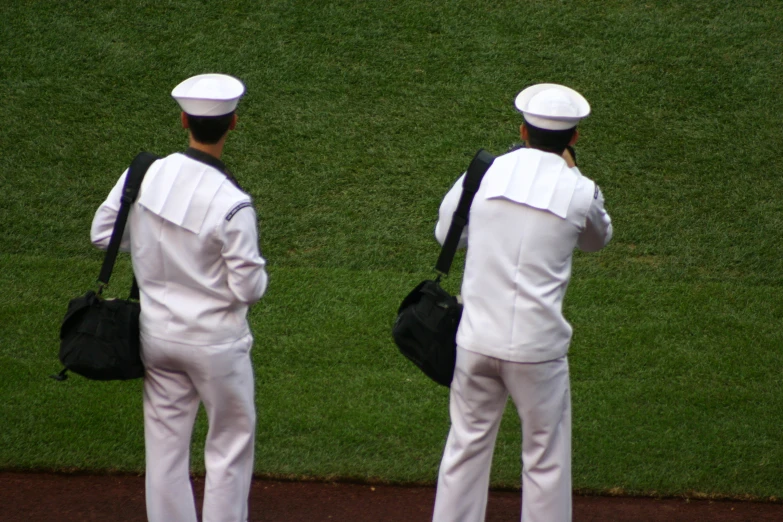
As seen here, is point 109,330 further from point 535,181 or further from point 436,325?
point 535,181

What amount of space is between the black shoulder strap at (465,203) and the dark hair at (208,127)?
2.64ft

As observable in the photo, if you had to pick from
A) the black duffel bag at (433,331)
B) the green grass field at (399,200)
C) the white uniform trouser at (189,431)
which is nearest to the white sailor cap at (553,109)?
the black duffel bag at (433,331)

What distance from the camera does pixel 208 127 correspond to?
10.3 feet

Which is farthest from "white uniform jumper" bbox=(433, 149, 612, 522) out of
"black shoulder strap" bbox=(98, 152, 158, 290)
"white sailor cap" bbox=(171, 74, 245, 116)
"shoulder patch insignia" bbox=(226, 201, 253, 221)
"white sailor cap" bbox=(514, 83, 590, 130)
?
"black shoulder strap" bbox=(98, 152, 158, 290)

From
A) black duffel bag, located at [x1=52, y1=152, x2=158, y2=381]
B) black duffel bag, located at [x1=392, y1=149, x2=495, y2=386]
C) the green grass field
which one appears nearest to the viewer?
black duffel bag, located at [x1=52, y1=152, x2=158, y2=381]

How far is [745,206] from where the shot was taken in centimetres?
703

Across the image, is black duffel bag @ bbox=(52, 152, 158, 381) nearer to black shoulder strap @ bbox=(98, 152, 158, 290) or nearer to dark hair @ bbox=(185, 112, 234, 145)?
black shoulder strap @ bbox=(98, 152, 158, 290)

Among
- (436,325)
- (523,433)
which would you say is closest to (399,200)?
(436,325)

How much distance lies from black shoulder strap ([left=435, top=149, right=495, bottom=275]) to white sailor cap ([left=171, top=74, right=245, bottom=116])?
797 mm

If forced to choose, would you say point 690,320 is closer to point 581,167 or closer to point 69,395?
point 581,167

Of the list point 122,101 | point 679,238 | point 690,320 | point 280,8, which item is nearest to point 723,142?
point 679,238

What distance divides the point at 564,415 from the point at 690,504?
1.30 m

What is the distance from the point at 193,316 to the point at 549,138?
50.6 inches

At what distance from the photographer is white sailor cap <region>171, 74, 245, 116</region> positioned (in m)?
3.09
